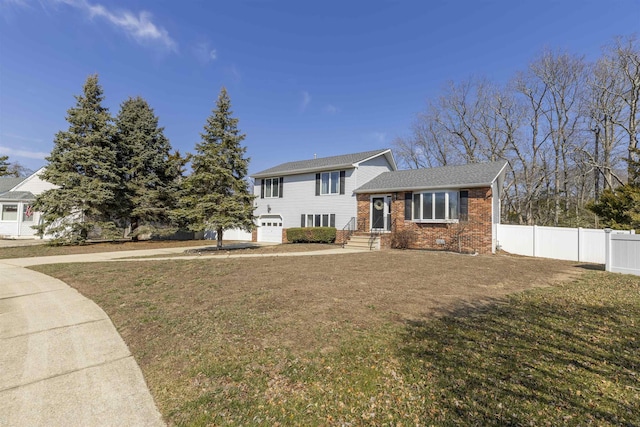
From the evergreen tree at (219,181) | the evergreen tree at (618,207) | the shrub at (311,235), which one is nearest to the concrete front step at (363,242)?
the shrub at (311,235)

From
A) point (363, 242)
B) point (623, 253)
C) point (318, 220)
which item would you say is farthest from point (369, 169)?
point (623, 253)

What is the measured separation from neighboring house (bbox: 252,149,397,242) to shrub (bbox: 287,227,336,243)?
897 mm

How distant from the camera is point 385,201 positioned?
60.3 feet

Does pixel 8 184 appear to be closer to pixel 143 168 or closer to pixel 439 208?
pixel 143 168

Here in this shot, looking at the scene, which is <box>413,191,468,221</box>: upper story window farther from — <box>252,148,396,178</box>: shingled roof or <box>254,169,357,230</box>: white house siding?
<box>252,148,396,178</box>: shingled roof

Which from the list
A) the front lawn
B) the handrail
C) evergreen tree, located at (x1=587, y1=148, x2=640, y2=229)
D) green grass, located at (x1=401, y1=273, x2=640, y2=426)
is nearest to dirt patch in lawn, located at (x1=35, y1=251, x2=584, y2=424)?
the front lawn

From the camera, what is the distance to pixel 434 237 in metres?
16.1

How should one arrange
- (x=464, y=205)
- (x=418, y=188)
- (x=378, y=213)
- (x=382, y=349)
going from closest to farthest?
1. (x=382, y=349)
2. (x=464, y=205)
3. (x=418, y=188)
4. (x=378, y=213)

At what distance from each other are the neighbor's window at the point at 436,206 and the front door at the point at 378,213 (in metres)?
2.17

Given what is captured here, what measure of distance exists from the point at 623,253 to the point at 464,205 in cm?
663

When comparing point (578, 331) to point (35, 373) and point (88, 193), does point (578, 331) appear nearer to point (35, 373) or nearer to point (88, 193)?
point (35, 373)

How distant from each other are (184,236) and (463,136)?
29.3 meters

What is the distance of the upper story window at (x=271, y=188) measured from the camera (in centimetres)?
2364

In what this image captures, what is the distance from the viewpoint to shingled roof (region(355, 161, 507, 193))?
604 inches
